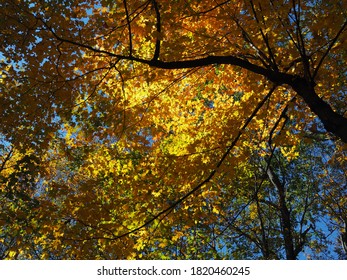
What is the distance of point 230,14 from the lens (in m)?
5.14

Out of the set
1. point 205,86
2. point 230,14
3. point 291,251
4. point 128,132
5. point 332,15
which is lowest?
point 291,251

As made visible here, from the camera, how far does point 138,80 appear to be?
25.7ft

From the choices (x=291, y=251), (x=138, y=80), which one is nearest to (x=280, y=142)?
(x=138, y=80)

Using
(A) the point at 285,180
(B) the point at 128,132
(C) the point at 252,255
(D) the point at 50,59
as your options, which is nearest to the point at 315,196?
(A) the point at 285,180

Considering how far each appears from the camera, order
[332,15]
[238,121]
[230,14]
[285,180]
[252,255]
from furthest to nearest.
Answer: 1. [285,180]
2. [252,255]
3. [238,121]
4. [230,14]
5. [332,15]

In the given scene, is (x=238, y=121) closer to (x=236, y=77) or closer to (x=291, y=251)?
(x=236, y=77)

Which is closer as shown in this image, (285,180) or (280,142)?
(280,142)

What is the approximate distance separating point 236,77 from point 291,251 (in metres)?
6.39

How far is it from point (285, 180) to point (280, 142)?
977cm

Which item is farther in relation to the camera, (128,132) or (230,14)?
(128,132)

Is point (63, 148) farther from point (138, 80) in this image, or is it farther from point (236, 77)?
point (236, 77)

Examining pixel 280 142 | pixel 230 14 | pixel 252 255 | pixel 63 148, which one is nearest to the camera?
pixel 230 14

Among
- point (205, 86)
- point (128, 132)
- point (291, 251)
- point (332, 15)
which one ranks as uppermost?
point (205, 86)

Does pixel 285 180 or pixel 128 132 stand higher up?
pixel 285 180
